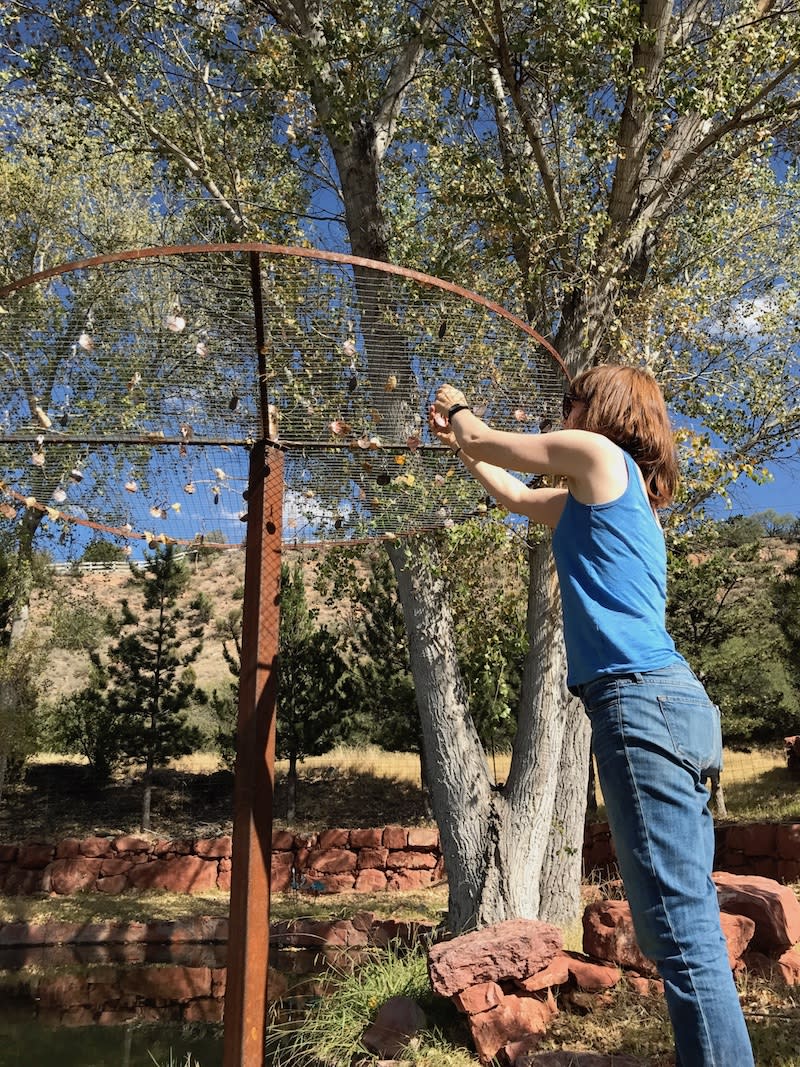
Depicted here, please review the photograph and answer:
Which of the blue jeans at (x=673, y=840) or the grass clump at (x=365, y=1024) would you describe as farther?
the grass clump at (x=365, y=1024)

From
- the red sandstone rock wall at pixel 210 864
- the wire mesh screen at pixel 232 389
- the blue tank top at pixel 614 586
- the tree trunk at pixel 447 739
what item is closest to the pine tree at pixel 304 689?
the red sandstone rock wall at pixel 210 864

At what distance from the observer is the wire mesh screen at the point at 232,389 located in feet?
9.32

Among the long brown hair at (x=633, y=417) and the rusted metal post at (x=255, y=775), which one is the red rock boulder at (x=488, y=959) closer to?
the rusted metal post at (x=255, y=775)

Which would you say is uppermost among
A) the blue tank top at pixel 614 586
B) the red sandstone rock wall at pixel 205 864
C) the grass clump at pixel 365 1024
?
the blue tank top at pixel 614 586

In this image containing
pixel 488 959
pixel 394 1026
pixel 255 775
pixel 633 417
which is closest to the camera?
pixel 633 417

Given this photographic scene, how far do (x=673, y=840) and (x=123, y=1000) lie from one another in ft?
21.3

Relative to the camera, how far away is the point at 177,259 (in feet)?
8.42

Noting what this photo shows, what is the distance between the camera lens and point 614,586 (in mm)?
1442

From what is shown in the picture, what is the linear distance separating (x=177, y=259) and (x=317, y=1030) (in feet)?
11.3

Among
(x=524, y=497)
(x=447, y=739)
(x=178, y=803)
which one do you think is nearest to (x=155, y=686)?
(x=178, y=803)

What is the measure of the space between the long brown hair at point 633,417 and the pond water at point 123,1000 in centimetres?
384

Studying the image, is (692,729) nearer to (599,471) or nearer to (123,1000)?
(599,471)

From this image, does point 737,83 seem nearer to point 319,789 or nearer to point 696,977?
point 696,977

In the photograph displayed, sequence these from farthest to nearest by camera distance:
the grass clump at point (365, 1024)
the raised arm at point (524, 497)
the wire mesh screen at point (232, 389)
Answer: the grass clump at point (365, 1024) → the wire mesh screen at point (232, 389) → the raised arm at point (524, 497)
